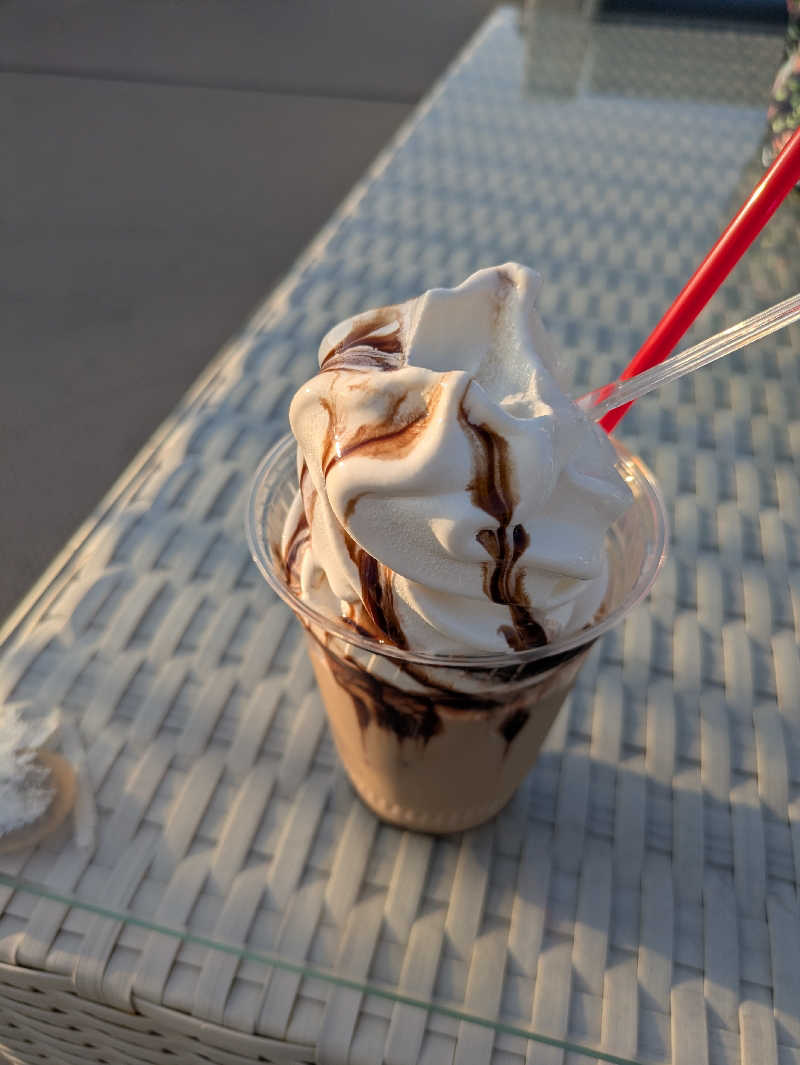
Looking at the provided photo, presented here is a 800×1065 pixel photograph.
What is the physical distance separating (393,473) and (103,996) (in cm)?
43

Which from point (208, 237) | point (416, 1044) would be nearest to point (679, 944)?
point (416, 1044)

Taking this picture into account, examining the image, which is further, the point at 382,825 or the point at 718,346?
the point at 382,825

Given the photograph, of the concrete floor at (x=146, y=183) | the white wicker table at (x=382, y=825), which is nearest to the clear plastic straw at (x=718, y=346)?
the white wicker table at (x=382, y=825)

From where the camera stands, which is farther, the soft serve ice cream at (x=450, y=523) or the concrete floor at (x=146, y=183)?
the concrete floor at (x=146, y=183)

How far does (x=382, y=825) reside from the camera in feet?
2.27

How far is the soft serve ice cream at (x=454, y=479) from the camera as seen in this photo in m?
0.47

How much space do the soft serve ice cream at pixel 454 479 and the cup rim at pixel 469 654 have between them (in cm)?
1

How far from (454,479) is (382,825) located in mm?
349

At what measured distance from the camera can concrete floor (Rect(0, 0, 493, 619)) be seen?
65.4 inches

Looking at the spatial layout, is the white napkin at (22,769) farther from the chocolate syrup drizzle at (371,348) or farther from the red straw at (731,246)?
the red straw at (731,246)


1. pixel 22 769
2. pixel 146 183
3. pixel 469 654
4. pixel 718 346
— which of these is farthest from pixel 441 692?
pixel 146 183

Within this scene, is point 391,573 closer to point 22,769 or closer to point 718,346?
point 718,346

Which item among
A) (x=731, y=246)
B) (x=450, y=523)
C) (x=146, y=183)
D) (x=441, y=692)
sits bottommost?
(x=146, y=183)

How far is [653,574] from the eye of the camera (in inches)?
22.3
